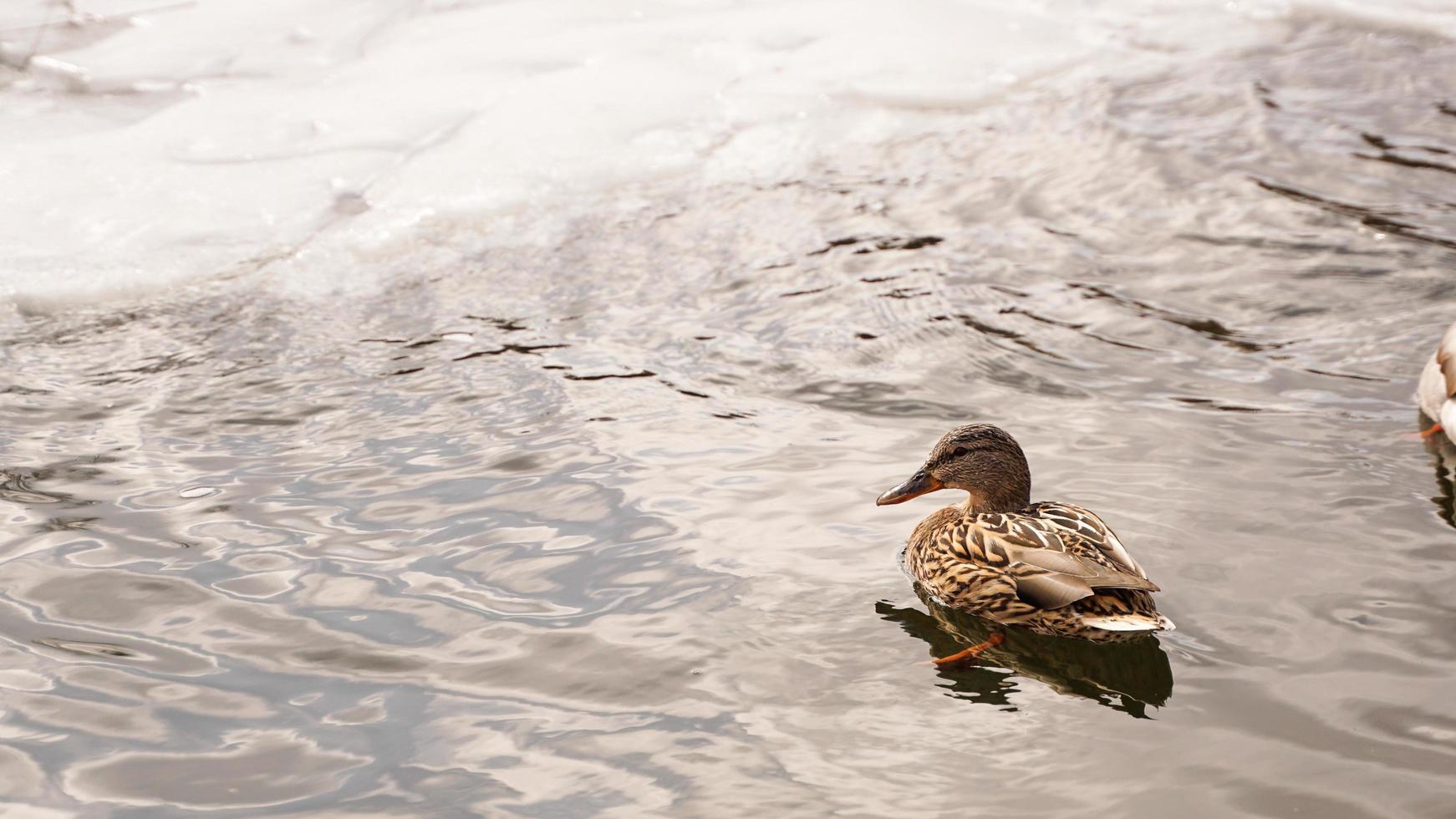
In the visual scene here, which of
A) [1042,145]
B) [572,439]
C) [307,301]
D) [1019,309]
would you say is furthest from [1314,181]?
[307,301]

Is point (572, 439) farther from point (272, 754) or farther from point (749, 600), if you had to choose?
point (272, 754)

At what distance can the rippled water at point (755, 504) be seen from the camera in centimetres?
334

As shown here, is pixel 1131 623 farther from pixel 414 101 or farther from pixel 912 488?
pixel 414 101

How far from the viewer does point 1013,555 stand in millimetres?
4020

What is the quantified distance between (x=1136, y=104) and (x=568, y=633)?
5.97 m

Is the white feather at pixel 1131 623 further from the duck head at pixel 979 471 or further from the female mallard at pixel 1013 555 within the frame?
the duck head at pixel 979 471

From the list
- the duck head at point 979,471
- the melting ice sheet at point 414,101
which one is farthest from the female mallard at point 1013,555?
the melting ice sheet at point 414,101

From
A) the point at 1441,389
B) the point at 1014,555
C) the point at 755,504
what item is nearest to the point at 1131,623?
the point at 1014,555

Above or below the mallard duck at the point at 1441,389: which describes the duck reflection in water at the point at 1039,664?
below

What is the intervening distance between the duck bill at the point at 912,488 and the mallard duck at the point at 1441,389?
1.84 m

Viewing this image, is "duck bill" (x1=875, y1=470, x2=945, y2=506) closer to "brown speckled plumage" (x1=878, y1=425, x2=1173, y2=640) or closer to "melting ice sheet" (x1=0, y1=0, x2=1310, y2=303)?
"brown speckled plumage" (x1=878, y1=425, x2=1173, y2=640)

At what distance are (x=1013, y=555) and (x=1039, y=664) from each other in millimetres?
326

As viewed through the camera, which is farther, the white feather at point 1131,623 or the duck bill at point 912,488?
the duck bill at point 912,488

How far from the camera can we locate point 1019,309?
6141 millimetres
